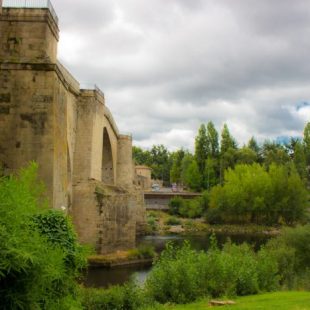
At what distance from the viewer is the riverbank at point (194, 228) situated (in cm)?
5231

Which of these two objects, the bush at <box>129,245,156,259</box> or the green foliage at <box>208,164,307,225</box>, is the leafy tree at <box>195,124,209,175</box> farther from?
the bush at <box>129,245,156,259</box>

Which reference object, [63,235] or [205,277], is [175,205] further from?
[63,235]

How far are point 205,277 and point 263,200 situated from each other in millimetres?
44469

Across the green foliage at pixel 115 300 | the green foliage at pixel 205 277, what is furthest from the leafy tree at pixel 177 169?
the green foliage at pixel 115 300

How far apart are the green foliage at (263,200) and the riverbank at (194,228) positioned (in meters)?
2.09

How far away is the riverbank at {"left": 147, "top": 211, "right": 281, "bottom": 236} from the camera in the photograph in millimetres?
52312

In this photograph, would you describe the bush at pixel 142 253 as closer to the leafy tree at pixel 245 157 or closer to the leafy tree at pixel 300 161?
the leafy tree at pixel 300 161

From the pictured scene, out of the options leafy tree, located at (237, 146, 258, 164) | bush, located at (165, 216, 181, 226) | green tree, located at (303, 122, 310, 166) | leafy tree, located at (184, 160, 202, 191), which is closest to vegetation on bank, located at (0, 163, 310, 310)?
bush, located at (165, 216, 181, 226)

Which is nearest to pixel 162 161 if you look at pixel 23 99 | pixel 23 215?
pixel 23 99

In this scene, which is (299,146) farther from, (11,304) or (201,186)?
(11,304)

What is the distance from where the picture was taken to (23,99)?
15.3m

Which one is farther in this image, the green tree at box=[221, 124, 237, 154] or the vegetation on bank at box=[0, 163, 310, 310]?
the green tree at box=[221, 124, 237, 154]

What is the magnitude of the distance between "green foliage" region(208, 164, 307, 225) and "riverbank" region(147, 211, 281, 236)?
2.09 metres

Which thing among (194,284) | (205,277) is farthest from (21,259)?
(205,277)
